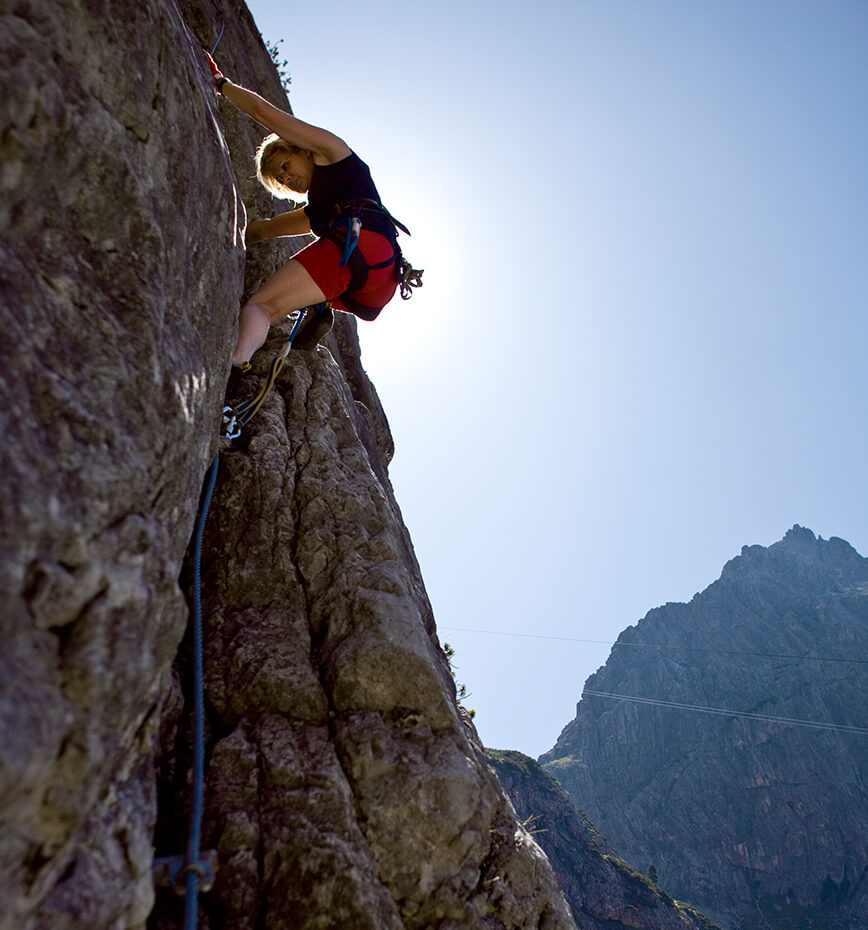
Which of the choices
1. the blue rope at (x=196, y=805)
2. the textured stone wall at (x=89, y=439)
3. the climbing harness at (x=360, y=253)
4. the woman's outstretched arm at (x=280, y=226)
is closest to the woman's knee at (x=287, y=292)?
the climbing harness at (x=360, y=253)

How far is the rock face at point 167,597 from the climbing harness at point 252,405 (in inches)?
5.5

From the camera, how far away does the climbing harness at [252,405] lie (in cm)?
416

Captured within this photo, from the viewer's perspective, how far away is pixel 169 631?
2109 millimetres

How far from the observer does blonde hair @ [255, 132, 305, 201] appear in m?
4.21

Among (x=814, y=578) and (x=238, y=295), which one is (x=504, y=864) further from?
(x=814, y=578)

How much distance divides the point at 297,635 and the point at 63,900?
1.98 meters

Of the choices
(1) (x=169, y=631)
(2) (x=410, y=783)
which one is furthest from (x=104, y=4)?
(2) (x=410, y=783)

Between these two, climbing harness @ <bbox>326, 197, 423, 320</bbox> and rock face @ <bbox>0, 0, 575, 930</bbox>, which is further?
climbing harness @ <bbox>326, 197, 423, 320</bbox>

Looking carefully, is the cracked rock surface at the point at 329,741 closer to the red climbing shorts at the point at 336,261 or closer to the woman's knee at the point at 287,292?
the woman's knee at the point at 287,292

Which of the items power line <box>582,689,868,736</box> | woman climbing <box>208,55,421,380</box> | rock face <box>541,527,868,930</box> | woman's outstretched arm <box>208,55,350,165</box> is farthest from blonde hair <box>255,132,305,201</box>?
power line <box>582,689,868,736</box>

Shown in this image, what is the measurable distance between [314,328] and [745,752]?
78.5 metres

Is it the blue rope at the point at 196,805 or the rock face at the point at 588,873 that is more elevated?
the blue rope at the point at 196,805

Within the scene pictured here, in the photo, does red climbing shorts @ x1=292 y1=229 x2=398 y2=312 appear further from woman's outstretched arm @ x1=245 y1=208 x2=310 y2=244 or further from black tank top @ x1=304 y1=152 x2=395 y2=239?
woman's outstretched arm @ x1=245 y1=208 x2=310 y2=244

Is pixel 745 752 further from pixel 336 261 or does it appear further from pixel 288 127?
pixel 288 127
